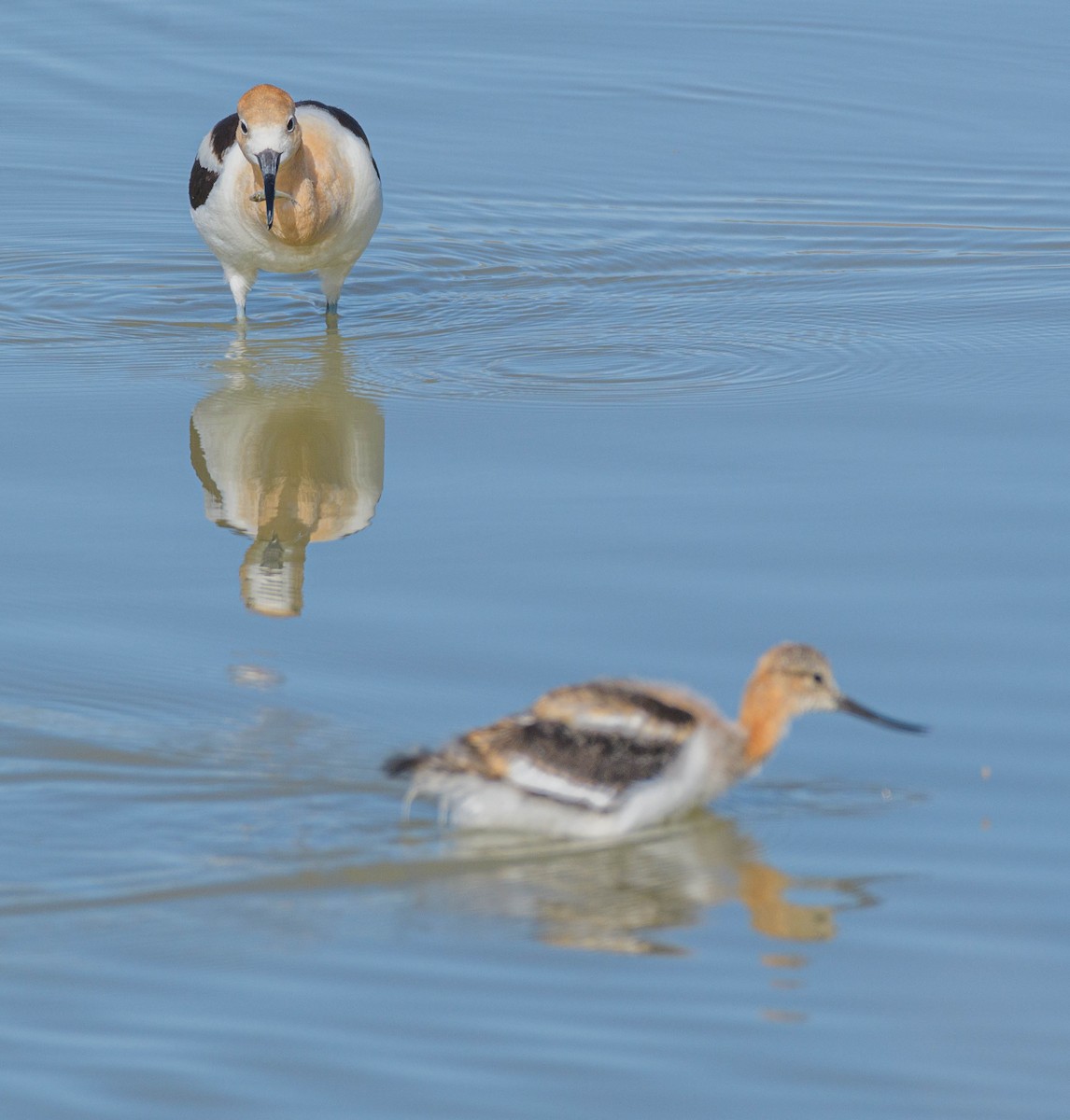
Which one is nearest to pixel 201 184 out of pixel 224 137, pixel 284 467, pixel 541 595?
pixel 224 137

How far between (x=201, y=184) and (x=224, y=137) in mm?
257

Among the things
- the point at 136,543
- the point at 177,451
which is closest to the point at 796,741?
the point at 136,543

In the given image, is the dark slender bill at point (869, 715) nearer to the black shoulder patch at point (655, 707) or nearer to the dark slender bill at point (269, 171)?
the black shoulder patch at point (655, 707)

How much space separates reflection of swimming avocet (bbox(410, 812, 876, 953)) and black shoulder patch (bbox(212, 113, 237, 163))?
18.9 ft

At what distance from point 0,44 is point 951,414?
9385 millimetres

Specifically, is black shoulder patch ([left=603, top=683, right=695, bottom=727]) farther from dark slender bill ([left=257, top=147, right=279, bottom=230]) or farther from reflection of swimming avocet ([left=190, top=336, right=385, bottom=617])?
dark slender bill ([left=257, top=147, right=279, bottom=230])

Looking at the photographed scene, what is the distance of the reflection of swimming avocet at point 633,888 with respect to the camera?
475cm

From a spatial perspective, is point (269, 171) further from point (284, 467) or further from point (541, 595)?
point (541, 595)

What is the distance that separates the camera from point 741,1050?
4.20m

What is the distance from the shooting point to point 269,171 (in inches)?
369

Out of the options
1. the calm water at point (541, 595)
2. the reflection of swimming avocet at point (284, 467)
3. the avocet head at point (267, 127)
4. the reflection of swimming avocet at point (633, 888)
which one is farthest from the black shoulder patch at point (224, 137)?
the reflection of swimming avocet at point (633, 888)

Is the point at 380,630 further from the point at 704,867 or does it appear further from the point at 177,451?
the point at 177,451

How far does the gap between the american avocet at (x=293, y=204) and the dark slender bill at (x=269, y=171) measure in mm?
166

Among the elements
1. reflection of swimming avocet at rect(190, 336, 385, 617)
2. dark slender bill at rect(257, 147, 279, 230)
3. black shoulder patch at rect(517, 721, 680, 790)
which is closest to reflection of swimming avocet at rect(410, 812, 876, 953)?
black shoulder patch at rect(517, 721, 680, 790)
